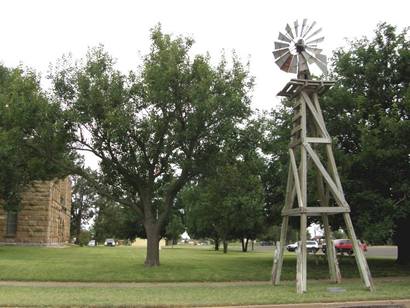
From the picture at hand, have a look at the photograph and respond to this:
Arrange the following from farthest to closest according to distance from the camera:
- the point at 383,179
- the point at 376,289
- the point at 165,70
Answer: the point at 383,179 < the point at 165,70 < the point at 376,289

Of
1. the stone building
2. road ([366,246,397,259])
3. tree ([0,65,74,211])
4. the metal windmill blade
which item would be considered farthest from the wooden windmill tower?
the stone building

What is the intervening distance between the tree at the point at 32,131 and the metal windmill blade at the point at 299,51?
9.52 metres

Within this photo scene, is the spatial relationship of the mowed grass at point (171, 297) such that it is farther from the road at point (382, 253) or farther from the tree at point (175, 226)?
the tree at point (175, 226)

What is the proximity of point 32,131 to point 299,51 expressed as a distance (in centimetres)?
1140

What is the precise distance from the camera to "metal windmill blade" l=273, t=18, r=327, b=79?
17.9 metres

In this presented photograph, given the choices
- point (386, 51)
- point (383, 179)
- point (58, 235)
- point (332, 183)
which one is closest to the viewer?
point (332, 183)

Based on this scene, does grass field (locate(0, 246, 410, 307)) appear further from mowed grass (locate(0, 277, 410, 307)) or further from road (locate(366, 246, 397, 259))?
road (locate(366, 246, 397, 259))

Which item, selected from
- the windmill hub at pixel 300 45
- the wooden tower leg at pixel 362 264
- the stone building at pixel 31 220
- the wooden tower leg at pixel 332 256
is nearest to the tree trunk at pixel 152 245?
the wooden tower leg at pixel 332 256

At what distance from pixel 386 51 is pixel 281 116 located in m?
6.05

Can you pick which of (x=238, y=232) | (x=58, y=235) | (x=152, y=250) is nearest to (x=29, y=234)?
(x=58, y=235)

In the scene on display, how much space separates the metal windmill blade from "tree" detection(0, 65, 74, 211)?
9521 millimetres

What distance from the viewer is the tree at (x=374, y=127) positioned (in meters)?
21.0

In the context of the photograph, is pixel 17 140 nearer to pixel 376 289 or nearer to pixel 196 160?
pixel 196 160

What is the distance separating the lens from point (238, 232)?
200ft
